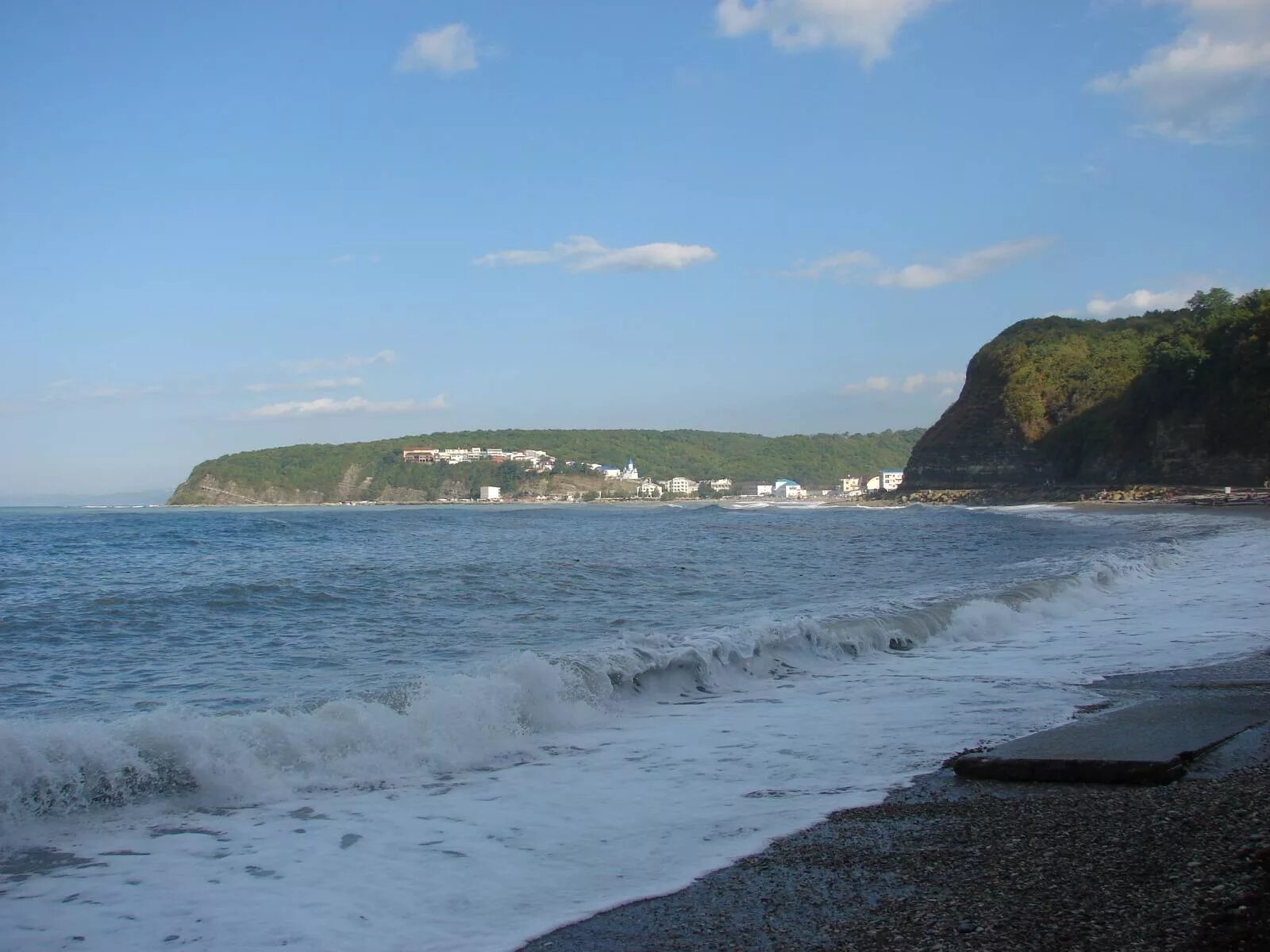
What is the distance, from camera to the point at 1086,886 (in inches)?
143

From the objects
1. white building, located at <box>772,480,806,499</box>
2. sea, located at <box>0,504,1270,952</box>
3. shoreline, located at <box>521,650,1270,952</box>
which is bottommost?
sea, located at <box>0,504,1270,952</box>

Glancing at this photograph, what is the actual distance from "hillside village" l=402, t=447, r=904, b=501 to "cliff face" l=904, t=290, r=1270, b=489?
5903 centimetres

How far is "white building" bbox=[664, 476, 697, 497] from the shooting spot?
16500 centimetres

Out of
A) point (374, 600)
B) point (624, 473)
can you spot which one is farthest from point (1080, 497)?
point (624, 473)

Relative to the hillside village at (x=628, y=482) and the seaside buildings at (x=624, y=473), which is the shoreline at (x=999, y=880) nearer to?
the hillside village at (x=628, y=482)

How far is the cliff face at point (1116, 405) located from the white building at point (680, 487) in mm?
69258

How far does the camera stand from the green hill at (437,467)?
14688 cm

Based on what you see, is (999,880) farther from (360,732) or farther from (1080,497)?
Answer: (1080,497)

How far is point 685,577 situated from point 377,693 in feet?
38.1

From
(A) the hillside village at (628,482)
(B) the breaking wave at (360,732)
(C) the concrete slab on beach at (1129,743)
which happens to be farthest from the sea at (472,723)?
(A) the hillside village at (628,482)

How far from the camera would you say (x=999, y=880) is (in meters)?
3.81

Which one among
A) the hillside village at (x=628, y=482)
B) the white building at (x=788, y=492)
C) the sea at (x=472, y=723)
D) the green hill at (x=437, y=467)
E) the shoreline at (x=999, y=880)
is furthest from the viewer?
the hillside village at (x=628, y=482)

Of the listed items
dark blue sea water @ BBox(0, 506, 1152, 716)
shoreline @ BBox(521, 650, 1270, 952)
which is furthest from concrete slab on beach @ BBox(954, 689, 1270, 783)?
dark blue sea water @ BBox(0, 506, 1152, 716)

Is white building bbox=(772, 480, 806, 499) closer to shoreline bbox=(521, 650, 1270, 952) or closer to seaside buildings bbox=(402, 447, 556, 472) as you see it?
seaside buildings bbox=(402, 447, 556, 472)
